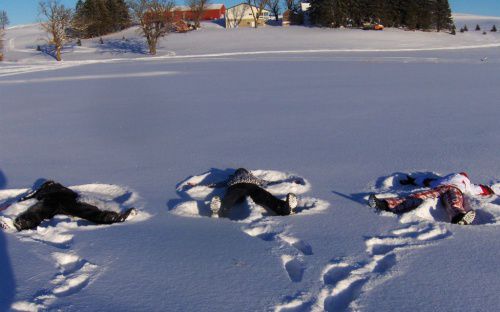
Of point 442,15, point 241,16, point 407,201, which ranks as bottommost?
point 407,201

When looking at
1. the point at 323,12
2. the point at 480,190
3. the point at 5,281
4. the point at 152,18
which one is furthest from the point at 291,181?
the point at 323,12

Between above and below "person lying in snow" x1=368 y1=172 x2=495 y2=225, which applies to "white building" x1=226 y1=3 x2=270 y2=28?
above

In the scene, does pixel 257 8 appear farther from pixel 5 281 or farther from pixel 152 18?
pixel 5 281

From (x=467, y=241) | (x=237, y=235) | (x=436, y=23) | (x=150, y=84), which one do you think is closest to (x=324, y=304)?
(x=237, y=235)

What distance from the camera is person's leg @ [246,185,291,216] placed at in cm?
383

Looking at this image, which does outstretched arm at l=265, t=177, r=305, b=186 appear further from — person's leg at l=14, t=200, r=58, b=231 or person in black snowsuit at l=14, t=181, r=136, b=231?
person's leg at l=14, t=200, r=58, b=231

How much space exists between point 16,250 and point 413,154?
4353 millimetres

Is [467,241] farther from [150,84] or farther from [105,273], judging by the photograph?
[150,84]

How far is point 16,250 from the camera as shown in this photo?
3264mm

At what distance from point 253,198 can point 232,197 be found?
19 cm

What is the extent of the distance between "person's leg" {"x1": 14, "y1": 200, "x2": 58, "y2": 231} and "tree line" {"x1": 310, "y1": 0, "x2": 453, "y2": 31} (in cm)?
4246

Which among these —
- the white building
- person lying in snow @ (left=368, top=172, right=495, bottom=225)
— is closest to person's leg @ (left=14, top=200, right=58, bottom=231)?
person lying in snow @ (left=368, top=172, right=495, bottom=225)

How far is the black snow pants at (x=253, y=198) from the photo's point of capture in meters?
3.85

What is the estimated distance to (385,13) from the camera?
44.1 m
